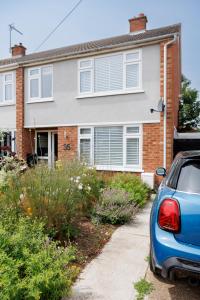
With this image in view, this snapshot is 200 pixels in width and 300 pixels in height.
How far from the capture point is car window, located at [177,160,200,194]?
2.61 metres

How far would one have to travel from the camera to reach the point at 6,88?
13234 mm

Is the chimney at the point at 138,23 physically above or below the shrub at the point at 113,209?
above

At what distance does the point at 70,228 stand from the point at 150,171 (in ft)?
19.3

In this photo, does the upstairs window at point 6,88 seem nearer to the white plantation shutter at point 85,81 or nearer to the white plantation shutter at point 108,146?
the white plantation shutter at point 85,81

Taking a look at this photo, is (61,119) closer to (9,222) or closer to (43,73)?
(43,73)

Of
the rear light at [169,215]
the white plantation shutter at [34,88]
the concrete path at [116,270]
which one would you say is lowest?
the concrete path at [116,270]

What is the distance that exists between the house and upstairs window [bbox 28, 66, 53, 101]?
45 mm

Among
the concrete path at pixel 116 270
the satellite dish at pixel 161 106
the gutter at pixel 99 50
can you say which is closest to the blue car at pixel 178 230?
the concrete path at pixel 116 270

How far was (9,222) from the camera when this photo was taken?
351cm

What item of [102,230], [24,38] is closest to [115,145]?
[102,230]

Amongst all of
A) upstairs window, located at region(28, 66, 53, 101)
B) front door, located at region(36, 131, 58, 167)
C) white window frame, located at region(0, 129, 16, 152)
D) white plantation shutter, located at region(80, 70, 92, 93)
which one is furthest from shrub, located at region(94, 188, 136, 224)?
white window frame, located at region(0, 129, 16, 152)

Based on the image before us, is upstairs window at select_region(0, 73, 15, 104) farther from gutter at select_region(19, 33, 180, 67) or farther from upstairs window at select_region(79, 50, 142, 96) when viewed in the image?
upstairs window at select_region(79, 50, 142, 96)

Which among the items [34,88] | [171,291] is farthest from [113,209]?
[34,88]

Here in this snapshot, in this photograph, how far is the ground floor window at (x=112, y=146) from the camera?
994 centimetres
